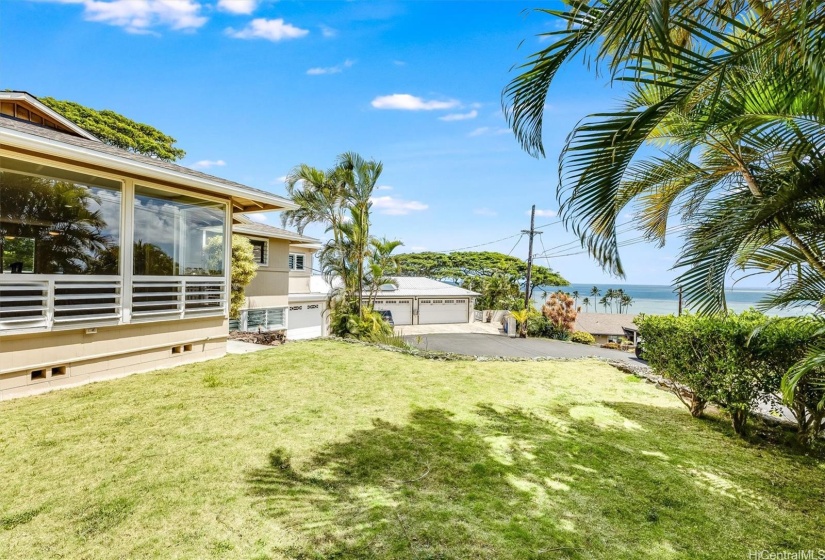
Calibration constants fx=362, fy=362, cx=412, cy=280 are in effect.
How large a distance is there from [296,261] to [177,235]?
1069 centimetres

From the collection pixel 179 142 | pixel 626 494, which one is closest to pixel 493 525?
pixel 626 494

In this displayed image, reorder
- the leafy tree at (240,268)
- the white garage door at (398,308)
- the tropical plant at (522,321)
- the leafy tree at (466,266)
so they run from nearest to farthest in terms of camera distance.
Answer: the leafy tree at (240,268) < the tropical plant at (522,321) < the white garage door at (398,308) < the leafy tree at (466,266)

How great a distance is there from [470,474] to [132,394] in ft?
17.2

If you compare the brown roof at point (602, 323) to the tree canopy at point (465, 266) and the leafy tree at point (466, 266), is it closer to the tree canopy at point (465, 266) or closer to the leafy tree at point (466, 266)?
the leafy tree at point (466, 266)

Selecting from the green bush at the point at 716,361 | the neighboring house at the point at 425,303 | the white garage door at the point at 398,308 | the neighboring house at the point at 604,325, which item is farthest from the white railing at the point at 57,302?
the neighboring house at the point at 604,325

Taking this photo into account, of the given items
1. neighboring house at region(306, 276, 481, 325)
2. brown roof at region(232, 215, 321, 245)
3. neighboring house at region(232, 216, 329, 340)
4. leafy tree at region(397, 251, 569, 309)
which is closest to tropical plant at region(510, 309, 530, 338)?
neighboring house at region(306, 276, 481, 325)

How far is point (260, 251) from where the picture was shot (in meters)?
13.8

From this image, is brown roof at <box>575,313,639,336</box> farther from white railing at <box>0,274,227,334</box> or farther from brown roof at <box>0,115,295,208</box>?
white railing at <box>0,274,227,334</box>

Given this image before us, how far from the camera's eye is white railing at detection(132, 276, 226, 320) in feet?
21.8

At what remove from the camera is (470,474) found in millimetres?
3664

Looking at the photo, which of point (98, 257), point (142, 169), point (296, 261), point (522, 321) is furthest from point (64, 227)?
point (522, 321)

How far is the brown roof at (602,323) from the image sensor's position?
41250mm

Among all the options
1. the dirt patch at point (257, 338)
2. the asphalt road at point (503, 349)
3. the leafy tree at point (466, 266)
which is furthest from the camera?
the leafy tree at point (466, 266)

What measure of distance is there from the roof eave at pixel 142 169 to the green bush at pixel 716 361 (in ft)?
27.0
